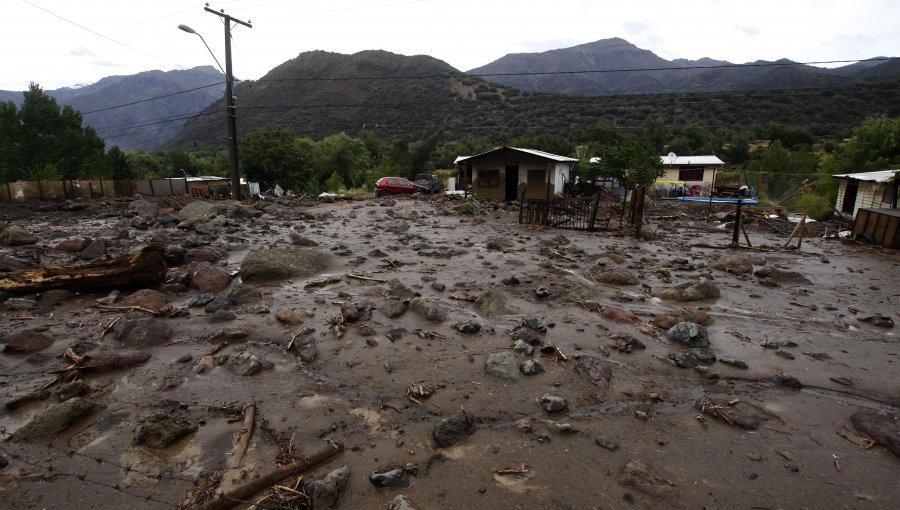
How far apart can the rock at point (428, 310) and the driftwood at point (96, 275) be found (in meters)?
4.62

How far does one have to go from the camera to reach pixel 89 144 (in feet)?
129

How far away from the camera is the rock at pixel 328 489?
9.52 ft

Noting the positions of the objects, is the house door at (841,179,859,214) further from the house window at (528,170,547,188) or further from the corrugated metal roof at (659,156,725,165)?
the house window at (528,170,547,188)

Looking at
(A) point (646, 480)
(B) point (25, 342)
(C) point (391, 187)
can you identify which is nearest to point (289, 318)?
(B) point (25, 342)

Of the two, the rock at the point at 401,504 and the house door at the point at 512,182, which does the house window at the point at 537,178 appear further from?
the rock at the point at 401,504

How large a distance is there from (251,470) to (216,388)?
59.7 inches

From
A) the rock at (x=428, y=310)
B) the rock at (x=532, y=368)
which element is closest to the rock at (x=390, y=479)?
the rock at (x=532, y=368)

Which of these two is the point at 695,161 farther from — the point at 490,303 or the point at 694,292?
the point at 490,303

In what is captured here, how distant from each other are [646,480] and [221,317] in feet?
18.6

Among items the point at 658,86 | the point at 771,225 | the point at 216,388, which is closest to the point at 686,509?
the point at 216,388

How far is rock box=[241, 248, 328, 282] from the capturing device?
8.27m

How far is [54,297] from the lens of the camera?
6727 mm

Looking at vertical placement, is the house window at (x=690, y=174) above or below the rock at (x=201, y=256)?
above

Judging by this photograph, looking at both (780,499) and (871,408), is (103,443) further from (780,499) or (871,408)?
(871,408)
